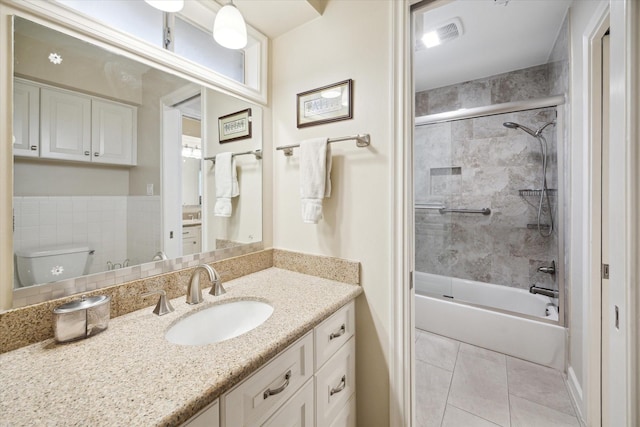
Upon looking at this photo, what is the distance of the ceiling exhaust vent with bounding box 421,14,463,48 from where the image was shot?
193 cm

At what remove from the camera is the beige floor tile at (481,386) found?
154 centimetres

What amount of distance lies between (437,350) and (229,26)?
2.61 metres

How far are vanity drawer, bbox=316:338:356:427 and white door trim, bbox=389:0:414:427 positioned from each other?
0.19 m

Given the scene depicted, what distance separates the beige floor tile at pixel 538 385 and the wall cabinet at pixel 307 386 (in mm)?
1271

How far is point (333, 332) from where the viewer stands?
1068mm

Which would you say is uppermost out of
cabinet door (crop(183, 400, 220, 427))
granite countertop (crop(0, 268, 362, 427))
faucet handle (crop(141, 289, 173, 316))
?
faucet handle (crop(141, 289, 173, 316))

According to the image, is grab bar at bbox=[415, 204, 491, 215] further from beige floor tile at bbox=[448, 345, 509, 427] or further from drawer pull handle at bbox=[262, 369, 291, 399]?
drawer pull handle at bbox=[262, 369, 291, 399]

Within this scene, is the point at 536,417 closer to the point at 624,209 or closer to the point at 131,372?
the point at 624,209

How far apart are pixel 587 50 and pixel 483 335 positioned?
2070 millimetres

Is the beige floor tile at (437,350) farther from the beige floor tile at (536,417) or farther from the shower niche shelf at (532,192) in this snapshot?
the shower niche shelf at (532,192)

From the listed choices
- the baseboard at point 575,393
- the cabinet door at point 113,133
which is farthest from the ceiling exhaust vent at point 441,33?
the baseboard at point 575,393

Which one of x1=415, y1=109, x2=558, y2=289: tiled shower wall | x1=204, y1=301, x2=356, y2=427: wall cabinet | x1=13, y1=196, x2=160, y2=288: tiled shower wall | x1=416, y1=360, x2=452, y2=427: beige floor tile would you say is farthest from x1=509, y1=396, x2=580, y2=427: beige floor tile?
x1=13, y1=196, x2=160, y2=288: tiled shower wall

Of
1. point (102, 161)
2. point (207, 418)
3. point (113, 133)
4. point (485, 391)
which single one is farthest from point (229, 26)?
point (485, 391)

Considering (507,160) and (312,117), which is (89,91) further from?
(507,160)
